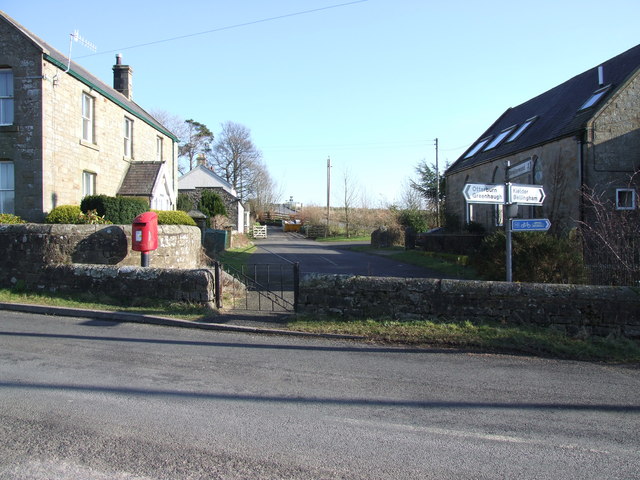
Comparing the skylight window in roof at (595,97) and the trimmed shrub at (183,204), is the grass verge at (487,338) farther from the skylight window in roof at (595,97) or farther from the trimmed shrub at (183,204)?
the trimmed shrub at (183,204)

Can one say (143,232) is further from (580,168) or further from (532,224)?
(580,168)

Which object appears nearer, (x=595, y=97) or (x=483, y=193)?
(x=483, y=193)

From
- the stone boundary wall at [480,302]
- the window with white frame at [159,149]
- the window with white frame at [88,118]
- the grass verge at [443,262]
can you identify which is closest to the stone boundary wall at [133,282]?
the stone boundary wall at [480,302]

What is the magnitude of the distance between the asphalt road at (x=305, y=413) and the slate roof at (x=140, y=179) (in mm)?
13882

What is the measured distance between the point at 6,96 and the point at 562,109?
2306cm

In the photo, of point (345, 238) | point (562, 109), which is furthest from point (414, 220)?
point (345, 238)

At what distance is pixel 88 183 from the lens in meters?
18.3

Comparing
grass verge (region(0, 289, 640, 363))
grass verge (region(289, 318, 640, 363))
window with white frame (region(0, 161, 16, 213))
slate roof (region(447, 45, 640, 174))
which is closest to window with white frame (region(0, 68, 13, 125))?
window with white frame (region(0, 161, 16, 213))

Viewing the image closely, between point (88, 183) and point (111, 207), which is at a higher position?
point (88, 183)

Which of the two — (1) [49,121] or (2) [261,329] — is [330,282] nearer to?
(2) [261,329]

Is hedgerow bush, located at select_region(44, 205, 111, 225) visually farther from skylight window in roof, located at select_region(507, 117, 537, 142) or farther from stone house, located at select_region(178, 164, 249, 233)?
stone house, located at select_region(178, 164, 249, 233)

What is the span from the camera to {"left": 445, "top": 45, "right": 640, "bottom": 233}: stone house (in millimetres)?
18031

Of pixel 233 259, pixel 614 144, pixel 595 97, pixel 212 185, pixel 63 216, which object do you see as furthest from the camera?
pixel 212 185

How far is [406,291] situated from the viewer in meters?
8.34
